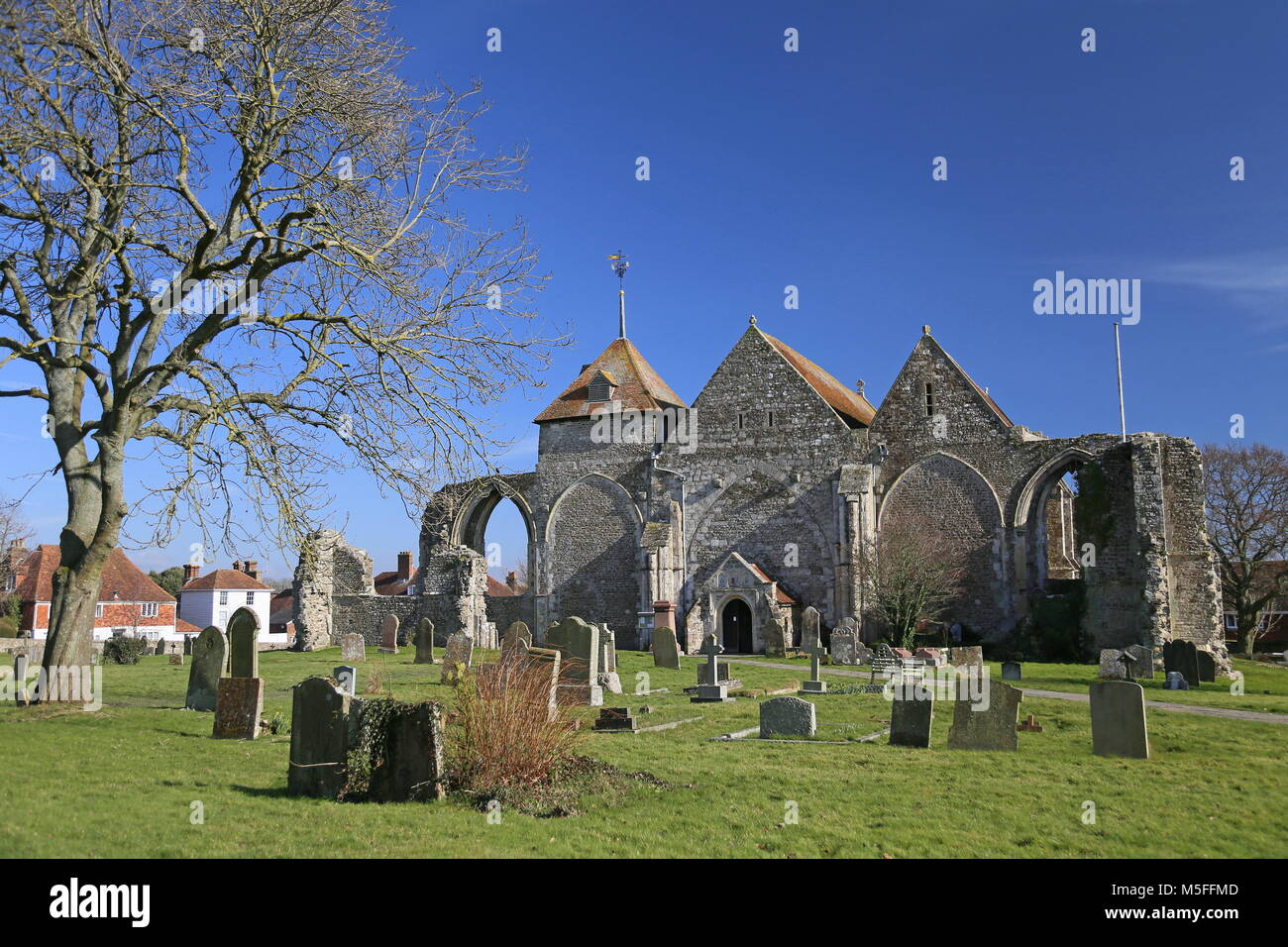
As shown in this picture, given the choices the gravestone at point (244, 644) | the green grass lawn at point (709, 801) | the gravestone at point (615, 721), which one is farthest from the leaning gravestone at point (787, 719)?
the gravestone at point (244, 644)

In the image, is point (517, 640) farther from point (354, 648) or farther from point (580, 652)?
point (354, 648)

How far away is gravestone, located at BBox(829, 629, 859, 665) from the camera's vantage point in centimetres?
2481

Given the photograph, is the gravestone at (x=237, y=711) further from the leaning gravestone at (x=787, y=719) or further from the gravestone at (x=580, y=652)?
the leaning gravestone at (x=787, y=719)

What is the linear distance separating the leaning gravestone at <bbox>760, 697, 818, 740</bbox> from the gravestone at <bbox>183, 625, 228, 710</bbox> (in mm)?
8040

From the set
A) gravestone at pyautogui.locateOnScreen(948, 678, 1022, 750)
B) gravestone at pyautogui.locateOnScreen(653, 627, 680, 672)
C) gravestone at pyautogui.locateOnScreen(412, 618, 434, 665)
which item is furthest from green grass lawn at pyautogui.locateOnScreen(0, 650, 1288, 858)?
gravestone at pyautogui.locateOnScreen(653, 627, 680, 672)

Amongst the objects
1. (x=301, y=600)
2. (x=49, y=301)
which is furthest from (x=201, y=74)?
(x=301, y=600)

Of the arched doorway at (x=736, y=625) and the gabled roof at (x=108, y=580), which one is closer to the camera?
the arched doorway at (x=736, y=625)

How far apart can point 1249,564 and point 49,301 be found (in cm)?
4327

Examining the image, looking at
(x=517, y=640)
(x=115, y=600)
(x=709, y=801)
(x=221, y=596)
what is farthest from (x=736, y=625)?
(x=221, y=596)

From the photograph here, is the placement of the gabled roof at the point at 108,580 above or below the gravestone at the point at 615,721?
above

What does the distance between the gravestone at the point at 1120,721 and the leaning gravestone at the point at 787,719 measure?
11.2 ft

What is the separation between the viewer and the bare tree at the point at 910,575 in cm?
2888
